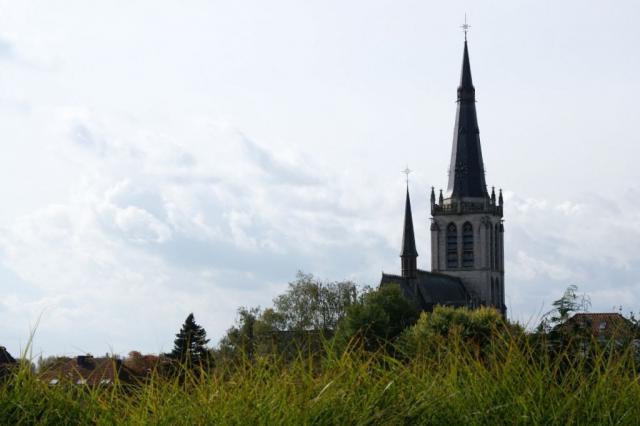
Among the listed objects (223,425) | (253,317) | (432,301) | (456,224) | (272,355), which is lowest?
(223,425)

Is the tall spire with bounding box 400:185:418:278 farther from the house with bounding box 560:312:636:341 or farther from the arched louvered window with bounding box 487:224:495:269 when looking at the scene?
the house with bounding box 560:312:636:341

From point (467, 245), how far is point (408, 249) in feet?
59.3

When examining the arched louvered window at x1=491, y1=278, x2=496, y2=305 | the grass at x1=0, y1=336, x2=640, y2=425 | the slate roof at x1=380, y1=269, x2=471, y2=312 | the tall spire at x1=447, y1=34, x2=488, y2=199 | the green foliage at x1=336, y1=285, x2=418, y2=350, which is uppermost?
the tall spire at x1=447, y1=34, x2=488, y2=199

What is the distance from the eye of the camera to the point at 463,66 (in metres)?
112

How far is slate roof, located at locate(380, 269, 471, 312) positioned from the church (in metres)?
0.36

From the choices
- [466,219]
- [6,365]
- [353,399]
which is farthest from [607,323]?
[466,219]

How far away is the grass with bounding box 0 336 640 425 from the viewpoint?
329 inches

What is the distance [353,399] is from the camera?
8.62m

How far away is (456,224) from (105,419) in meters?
106

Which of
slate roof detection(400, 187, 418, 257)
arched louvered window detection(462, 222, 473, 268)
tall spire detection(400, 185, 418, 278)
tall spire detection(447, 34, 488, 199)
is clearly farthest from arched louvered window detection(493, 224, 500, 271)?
tall spire detection(400, 185, 418, 278)

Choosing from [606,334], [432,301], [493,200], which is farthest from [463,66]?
[606,334]

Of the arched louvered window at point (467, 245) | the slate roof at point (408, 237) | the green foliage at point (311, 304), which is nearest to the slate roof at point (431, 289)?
the slate roof at point (408, 237)

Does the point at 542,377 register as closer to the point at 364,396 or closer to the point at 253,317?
the point at 364,396

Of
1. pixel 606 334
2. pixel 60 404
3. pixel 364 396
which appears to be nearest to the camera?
pixel 364 396
